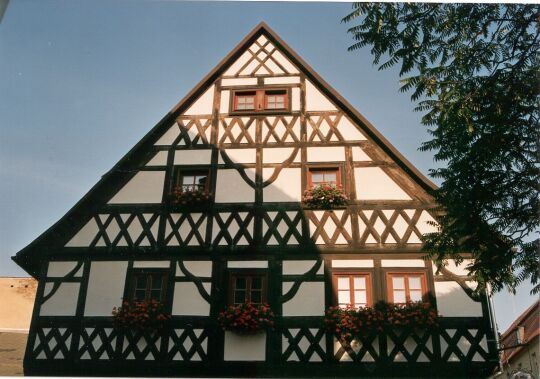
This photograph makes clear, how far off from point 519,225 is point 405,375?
2922 mm

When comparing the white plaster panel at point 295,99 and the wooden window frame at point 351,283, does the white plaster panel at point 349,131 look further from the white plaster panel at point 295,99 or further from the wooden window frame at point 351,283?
the wooden window frame at point 351,283

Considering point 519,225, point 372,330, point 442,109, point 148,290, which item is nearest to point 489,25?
point 442,109

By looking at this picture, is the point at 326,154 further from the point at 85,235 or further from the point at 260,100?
the point at 85,235

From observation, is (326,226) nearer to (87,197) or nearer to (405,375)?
(405,375)

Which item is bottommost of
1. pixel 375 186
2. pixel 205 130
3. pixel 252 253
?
pixel 252 253

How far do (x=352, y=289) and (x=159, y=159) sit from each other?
409 centimetres

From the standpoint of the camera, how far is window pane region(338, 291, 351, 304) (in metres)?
9.26

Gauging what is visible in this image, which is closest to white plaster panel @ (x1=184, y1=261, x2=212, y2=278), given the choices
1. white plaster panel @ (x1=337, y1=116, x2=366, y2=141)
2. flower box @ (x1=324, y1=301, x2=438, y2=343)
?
flower box @ (x1=324, y1=301, x2=438, y2=343)

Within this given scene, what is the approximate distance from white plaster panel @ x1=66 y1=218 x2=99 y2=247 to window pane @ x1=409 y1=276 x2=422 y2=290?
5155 mm

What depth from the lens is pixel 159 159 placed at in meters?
10.8

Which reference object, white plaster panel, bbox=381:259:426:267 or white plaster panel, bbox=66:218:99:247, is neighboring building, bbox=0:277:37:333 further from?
white plaster panel, bbox=381:259:426:267

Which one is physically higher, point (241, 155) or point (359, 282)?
point (241, 155)

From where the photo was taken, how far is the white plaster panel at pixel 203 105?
11297 millimetres

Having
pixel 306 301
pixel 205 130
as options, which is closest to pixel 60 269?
pixel 205 130
